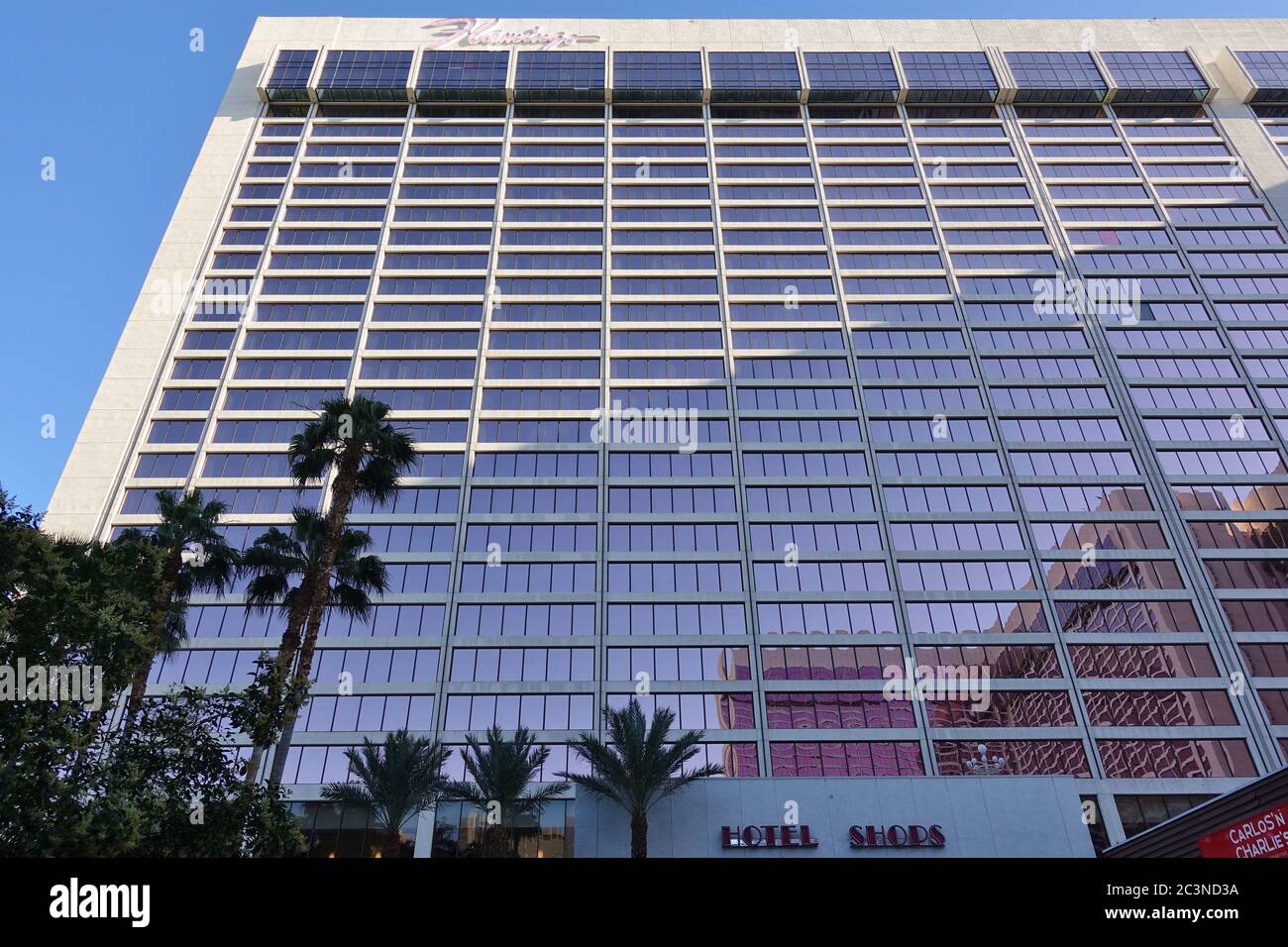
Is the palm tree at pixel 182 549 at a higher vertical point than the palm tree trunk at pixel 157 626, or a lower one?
higher

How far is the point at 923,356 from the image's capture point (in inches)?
2346

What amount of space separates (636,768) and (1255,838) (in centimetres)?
2245

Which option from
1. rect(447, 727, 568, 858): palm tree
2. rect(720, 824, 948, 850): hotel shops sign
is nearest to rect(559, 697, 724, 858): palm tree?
rect(447, 727, 568, 858): palm tree

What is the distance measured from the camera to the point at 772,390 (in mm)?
58281

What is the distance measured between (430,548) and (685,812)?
→ 918 inches

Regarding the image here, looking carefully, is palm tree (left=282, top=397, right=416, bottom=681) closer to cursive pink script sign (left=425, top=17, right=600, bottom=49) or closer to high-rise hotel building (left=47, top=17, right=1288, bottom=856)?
high-rise hotel building (left=47, top=17, right=1288, bottom=856)

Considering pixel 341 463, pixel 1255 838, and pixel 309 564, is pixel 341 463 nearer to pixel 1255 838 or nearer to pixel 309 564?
pixel 309 564

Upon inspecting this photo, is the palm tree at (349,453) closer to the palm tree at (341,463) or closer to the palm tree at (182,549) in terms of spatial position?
the palm tree at (341,463)

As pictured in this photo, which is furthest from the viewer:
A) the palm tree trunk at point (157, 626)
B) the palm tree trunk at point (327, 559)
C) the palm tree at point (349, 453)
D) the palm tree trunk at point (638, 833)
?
the palm tree trunk at point (638, 833)

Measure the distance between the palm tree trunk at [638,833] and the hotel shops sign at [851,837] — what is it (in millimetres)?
4457

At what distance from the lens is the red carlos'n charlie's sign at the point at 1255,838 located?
17516 millimetres

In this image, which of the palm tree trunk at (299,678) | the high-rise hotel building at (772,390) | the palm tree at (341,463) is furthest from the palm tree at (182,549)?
the high-rise hotel building at (772,390)
